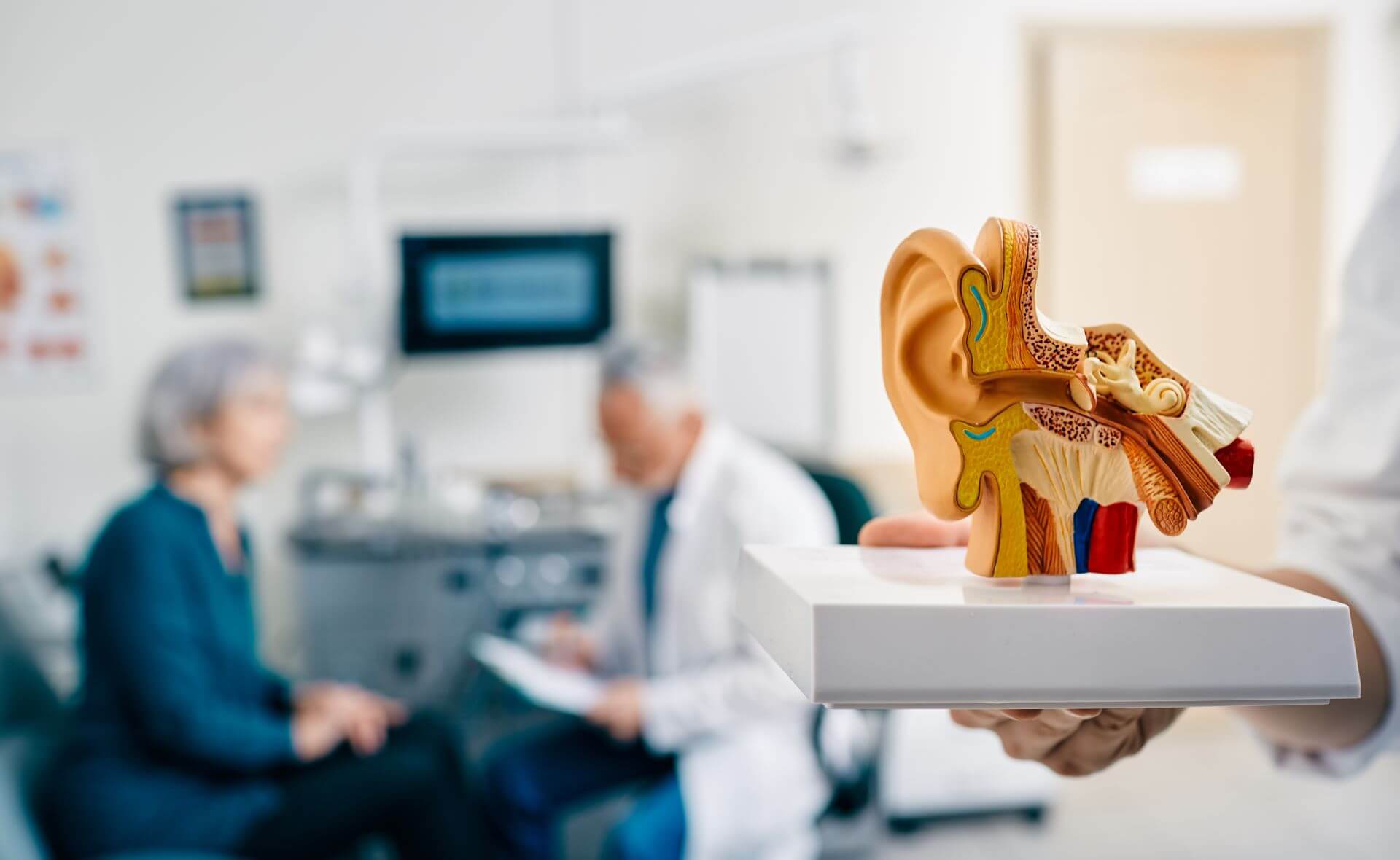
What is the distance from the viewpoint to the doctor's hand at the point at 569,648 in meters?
2.07

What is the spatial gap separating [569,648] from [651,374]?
597mm

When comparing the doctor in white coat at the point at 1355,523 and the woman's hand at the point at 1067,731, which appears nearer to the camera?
the woman's hand at the point at 1067,731

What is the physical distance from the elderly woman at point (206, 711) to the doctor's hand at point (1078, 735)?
4.43 ft

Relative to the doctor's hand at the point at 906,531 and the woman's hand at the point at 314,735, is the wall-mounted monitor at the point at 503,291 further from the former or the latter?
the doctor's hand at the point at 906,531

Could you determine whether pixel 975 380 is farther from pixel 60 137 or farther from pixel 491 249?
pixel 60 137

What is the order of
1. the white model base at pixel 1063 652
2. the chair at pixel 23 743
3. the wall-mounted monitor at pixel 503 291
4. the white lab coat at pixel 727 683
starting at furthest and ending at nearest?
the wall-mounted monitor at pixel 503 291, the white lab coat at pixel 727 683, the chair at pixel 23 743, the white model base at pixel 1063 652

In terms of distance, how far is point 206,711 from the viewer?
1623 millimetres

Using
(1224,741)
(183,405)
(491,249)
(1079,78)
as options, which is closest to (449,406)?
(491,249)

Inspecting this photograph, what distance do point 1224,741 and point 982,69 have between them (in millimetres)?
2038

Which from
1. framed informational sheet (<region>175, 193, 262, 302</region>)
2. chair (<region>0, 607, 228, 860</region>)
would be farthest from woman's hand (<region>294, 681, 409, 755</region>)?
framed informational sheet (<region>175, 193, 262, 302</region>)

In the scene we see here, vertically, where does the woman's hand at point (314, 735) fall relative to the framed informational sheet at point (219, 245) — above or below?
below

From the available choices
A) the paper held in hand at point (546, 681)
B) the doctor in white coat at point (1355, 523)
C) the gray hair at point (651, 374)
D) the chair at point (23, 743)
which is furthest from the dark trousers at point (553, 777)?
the doctor in white coat at point (1355, 523)

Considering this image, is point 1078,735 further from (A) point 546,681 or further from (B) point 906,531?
(A) point 546,681

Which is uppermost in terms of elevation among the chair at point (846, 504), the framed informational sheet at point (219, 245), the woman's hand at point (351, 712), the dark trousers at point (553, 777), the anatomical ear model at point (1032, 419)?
the framed informational sheet at point (219, 245)
